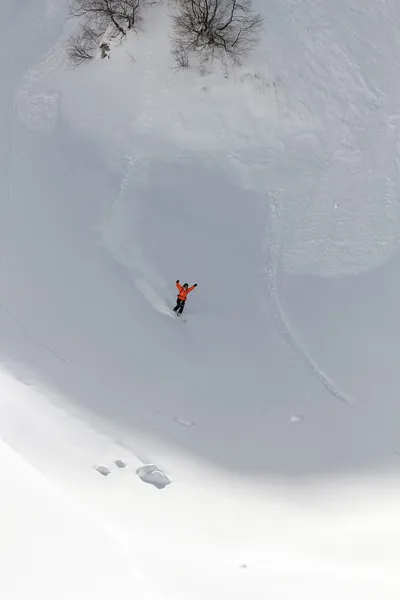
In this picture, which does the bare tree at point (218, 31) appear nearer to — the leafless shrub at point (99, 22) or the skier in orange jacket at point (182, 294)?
the leafless shrub at point (99, 22)

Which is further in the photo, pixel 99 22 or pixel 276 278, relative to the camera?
pixel 99 22

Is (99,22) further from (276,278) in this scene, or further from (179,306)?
(276,278)

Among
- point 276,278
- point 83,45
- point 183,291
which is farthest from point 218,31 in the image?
point 183,291

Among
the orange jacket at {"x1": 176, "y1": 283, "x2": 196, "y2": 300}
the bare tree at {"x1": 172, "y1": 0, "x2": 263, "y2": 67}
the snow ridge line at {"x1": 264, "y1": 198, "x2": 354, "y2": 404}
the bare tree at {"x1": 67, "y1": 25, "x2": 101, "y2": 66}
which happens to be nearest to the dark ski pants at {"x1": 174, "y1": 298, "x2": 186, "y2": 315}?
the orange jacket at {"x1": 176, "y1": 283, "x2": 196, "y2": 300}

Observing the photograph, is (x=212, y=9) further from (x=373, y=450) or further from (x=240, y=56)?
(x=373, y=450)

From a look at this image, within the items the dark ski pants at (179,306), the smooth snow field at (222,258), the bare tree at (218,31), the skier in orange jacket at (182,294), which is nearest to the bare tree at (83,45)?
the smooth snow field at (222,258)

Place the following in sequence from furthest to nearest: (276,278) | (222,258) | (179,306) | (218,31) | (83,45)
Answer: (83,45) → (222,258) → (276,278) → (179,306) → (218,31)

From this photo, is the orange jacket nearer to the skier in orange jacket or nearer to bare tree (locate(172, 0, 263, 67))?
the skier in orange jacket
